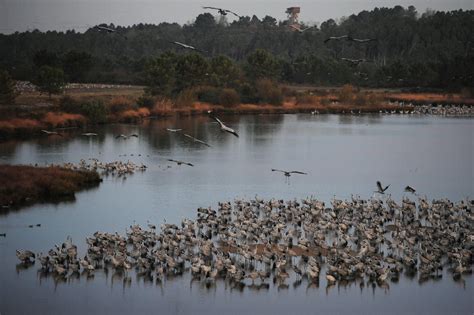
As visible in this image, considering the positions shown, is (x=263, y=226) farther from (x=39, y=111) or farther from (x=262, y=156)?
(x=39, y=111)

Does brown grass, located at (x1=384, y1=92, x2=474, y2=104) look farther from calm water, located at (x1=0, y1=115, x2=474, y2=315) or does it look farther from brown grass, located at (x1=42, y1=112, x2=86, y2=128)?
brown grass, located at (x1=42, y1=112, x2=86, y2=128)

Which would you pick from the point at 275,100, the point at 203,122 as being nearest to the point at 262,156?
the point at 203,122

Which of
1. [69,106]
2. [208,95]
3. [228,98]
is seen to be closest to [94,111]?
[69,106]

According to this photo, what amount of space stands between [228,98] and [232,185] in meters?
47.7

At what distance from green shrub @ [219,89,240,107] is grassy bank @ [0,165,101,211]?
47.6 m

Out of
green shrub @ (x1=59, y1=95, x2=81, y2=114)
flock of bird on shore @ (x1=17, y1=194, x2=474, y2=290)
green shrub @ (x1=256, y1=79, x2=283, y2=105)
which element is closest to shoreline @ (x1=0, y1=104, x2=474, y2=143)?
green shrub @ (x1=256, y1=79, x2=283, y2=105)

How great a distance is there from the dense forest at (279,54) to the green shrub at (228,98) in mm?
5900

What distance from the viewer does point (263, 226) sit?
2720 centimetres

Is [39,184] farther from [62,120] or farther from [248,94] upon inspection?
[248,94]

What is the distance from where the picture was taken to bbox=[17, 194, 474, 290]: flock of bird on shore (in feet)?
74.4

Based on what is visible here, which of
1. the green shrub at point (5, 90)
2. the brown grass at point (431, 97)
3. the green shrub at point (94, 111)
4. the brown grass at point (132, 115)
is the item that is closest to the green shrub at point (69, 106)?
the green shrub at point (94, 111)

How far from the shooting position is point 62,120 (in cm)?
6397

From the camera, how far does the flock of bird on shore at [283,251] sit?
22.7 meters

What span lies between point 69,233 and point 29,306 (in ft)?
23.8
